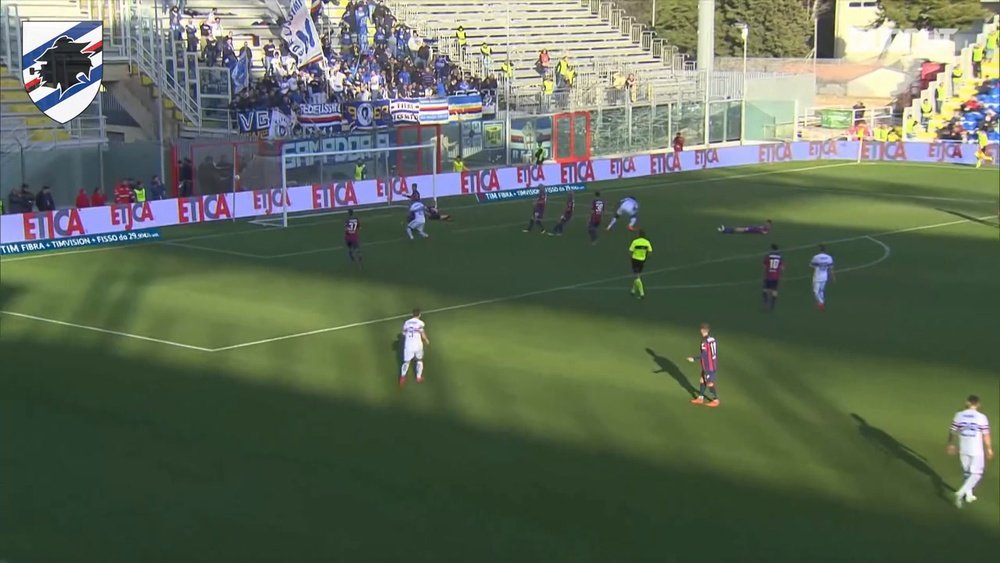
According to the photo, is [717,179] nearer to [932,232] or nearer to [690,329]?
[932,232]

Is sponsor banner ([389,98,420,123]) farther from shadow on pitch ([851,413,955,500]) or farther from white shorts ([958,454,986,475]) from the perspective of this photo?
white shorts ([958,454,986,475])

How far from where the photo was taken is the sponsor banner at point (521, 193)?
175 ft

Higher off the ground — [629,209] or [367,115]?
[367,115]

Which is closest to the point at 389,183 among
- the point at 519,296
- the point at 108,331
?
the point at 519,296

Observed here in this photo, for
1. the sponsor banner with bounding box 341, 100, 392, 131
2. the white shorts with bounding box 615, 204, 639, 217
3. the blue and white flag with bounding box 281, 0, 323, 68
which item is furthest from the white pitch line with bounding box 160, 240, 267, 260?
the blue and white flag with bounding box 281, 0, 323, 68

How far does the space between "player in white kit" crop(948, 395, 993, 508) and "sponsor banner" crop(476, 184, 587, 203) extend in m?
35.6

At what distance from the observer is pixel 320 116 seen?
55938 mm

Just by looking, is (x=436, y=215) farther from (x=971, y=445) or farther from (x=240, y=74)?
(x=971, y=445)

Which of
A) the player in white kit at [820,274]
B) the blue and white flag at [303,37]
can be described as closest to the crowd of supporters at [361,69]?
the blue and white flag at [303,37]

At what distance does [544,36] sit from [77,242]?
40772 mm

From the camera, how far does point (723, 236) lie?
141 feet

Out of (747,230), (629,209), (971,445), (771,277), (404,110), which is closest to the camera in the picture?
(971,445)

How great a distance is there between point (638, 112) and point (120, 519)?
5403 cm

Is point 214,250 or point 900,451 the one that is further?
point 214,250
